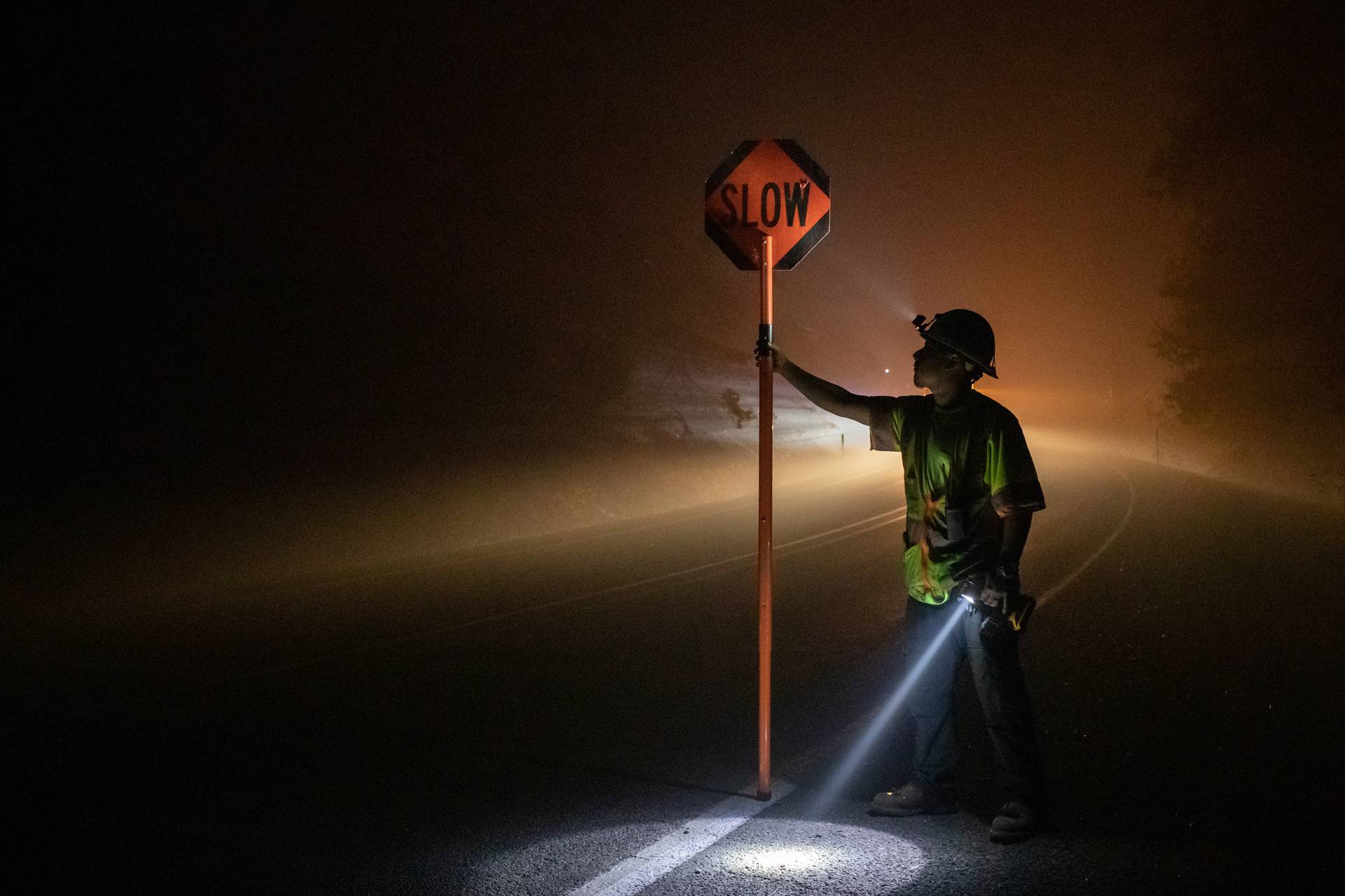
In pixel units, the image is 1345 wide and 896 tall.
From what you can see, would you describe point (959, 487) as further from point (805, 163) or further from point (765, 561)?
point (805, 163)

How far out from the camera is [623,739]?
5547mm

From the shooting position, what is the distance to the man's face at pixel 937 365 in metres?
4.22

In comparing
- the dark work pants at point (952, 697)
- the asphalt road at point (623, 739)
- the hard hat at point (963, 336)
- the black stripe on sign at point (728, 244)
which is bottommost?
the asphalt road at point (623, 739)

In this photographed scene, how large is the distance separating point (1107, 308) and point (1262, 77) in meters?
61.1

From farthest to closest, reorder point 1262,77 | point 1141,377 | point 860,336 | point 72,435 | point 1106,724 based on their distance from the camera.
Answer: point 860,336 → point 1141,377 → point 1262,77 → point 72,435 → point 1106,724

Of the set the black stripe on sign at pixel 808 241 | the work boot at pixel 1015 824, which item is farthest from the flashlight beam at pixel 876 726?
the black stripe on sign at pixel 808 241

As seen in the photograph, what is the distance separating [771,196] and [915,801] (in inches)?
113

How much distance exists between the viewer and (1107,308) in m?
82.2

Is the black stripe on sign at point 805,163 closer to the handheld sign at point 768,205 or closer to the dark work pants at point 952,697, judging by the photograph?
the handheld sign at point 768,205

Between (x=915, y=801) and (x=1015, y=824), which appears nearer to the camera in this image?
(x=1015, y=824)

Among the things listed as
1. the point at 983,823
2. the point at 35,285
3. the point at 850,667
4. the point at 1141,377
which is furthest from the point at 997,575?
the point at 1141,377

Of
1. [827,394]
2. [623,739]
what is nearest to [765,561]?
[827,394]

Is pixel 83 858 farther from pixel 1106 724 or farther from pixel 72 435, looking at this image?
pixel 72 435

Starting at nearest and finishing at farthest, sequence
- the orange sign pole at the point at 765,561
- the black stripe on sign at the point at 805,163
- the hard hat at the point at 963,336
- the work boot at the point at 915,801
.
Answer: the hard hat at the point at 963,336 < the work boot at the point at 915,801 < the orange sign pole at the point at 765,561 < the black stripe on sign at the point at 805,163
